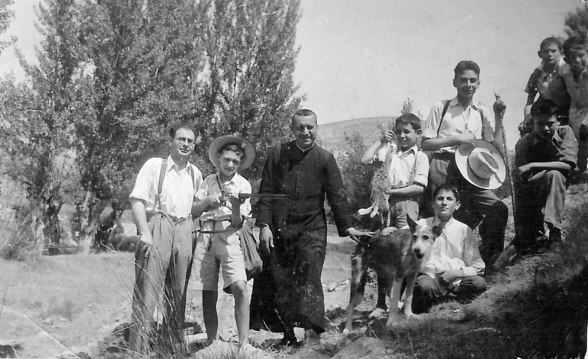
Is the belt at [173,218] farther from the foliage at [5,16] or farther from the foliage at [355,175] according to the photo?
the foliage at [5,16]

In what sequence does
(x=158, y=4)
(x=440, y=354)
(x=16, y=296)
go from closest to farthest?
1. (x=440, y=354)
2. (x=16, y=296)
3. (x=158, y=4)

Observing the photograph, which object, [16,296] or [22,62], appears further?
[22,62]

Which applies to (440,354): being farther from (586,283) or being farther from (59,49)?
(59,49)

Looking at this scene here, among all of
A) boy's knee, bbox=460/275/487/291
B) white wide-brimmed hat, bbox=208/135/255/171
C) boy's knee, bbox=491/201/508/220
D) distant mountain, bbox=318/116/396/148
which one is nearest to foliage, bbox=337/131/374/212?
distant mountain, bbox=318/116/396/148

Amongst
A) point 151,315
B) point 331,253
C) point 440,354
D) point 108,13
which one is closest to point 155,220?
point 151,315

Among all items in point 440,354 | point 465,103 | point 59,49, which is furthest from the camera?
point 59,49

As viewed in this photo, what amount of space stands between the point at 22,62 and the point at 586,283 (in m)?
14.0

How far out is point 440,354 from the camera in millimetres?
3852

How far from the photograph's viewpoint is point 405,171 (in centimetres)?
472

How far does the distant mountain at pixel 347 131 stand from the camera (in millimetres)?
19789

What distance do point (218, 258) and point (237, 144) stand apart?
846 mm

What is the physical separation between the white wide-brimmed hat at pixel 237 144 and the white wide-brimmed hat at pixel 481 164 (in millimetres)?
1662

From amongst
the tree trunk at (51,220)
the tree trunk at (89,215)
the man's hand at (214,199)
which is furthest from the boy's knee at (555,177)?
the tree trunk at (89,215)

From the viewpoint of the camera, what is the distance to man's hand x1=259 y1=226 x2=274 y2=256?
14.7ft
